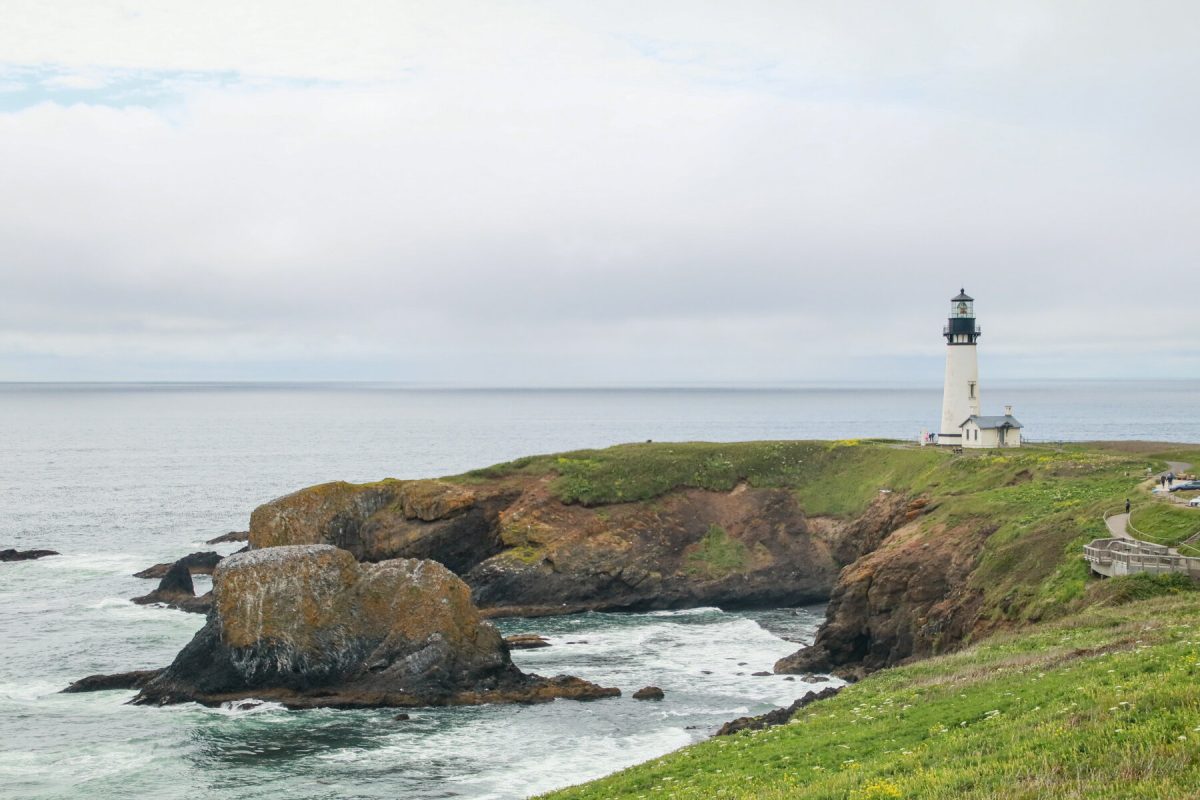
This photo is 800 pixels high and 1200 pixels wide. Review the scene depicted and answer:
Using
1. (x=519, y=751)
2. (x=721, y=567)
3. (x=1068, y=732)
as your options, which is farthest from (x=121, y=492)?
(x=1068, y=732)

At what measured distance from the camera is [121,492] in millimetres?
132000

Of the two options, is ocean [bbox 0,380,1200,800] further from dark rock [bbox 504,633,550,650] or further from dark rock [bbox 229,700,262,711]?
dark rock [bbox 504,633,550,650]

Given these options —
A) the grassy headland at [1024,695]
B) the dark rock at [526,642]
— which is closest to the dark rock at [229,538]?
the dark rock at [526,642]

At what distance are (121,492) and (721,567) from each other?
286 feet

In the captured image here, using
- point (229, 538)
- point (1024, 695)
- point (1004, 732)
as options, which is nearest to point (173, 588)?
point (229, 538)

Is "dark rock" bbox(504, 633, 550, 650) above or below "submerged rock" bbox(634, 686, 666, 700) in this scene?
below

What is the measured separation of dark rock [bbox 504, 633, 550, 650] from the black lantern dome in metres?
45.7

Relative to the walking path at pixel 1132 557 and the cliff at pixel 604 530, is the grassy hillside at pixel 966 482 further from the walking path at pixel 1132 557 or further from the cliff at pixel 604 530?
the walking path at pixel 1132 557

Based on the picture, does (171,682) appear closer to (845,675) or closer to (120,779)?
(120,779)

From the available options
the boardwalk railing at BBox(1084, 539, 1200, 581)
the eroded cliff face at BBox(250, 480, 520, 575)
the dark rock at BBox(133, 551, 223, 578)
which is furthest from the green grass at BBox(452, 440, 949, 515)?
the boardwalk railing at BBox(1084, 539, 1200, 581)

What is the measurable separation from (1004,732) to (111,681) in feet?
145

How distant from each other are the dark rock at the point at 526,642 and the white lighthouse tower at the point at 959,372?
4160 centimetres

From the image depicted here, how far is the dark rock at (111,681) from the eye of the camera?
51.6m

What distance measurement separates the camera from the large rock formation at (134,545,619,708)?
163ft
